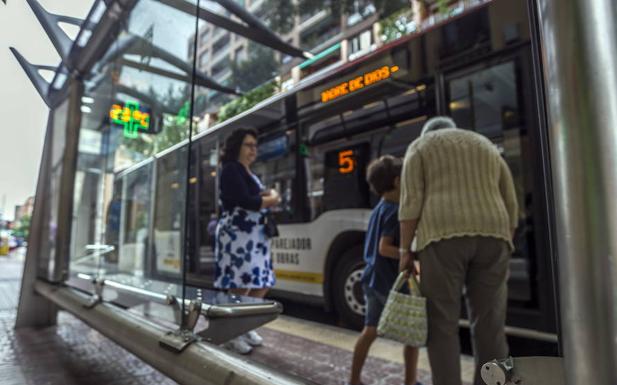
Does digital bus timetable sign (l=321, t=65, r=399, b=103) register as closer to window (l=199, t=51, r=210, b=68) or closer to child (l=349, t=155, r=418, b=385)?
window (l=199, t=51, r=210, b=68)

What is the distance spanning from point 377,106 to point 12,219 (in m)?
3.26

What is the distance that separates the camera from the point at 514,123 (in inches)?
143

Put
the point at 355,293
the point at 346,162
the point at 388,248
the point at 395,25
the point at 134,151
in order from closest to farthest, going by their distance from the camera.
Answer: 1. the point at 388,248
2. the point at 134,151
3. the point at 355,293
4. the point at 346,162
5. the point at 395,25

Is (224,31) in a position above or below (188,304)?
above

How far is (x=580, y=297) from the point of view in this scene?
67 cm

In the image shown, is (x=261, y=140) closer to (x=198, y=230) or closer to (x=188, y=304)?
(x=198, y=230)

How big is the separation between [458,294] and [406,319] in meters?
0.27

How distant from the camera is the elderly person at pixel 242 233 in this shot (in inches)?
131

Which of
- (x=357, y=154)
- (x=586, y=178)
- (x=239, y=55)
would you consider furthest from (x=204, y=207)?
(x=586, y=178)

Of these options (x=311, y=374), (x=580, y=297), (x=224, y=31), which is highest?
(x=224, y=31)

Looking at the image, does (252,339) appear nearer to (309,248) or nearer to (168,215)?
(168,215)

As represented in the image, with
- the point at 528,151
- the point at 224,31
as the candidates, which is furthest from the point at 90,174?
the point at 528,151

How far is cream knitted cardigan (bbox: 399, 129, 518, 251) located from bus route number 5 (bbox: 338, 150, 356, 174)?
2.59 m

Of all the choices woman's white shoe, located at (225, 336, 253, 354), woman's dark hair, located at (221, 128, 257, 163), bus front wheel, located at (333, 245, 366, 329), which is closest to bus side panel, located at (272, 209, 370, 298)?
bus front wheel, located at (333, 245, 366, 329)
